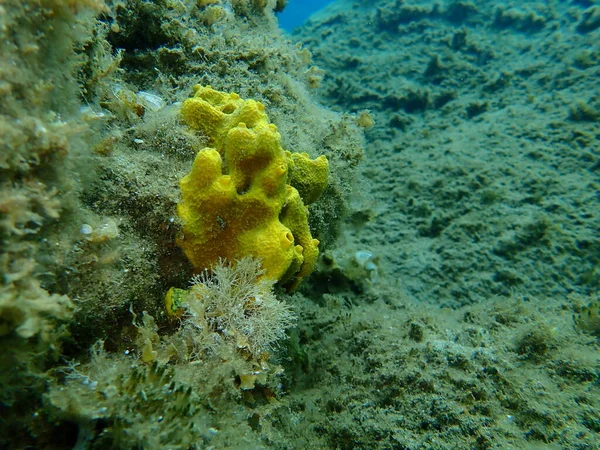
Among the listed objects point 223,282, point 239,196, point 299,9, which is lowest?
point 223,282

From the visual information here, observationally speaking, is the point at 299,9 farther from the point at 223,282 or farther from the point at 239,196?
the point at 223,282

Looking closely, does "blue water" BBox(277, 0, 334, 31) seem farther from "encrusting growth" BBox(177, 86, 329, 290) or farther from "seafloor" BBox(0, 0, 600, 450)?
"encrusting growth" BBox(177, 86, 329, 290)

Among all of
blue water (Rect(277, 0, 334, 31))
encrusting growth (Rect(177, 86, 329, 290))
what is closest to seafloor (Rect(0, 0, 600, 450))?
encrusting growth (Rect(177, 86, 329, 290))

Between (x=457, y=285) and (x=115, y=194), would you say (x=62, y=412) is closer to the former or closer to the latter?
(x=115, y=194)

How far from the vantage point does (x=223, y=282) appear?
2.10m

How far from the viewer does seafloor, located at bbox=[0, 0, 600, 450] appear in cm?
150

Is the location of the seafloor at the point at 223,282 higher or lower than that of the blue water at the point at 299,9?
lower

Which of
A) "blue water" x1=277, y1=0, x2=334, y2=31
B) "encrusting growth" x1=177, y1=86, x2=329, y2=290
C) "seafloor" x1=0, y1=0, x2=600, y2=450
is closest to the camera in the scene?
"seafloor" x1=0, y1=0, x2=600, y2=450

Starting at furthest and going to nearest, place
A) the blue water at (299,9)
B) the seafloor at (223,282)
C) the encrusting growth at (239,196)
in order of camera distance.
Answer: the blue water at (299,9) < the encrusting growth at (239,196) < the seafloor at (223,282)

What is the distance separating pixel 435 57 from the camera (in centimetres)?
1010

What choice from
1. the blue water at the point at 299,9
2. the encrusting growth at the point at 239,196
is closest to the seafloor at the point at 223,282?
the encrusting growth at the point at 239,196

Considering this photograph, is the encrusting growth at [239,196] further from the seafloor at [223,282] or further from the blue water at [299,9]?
the blue water at [299,9]

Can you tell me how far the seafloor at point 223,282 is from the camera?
1501 mm

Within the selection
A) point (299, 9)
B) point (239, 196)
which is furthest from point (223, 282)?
point (299, 9)
